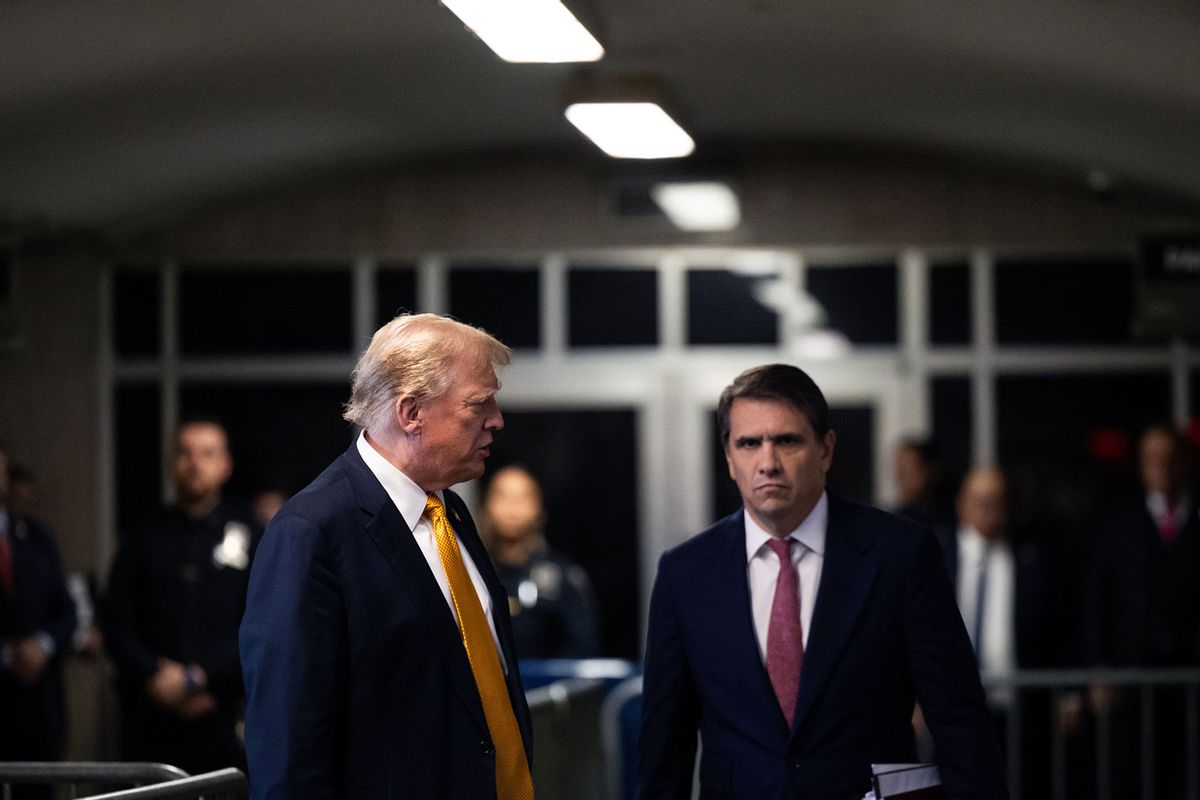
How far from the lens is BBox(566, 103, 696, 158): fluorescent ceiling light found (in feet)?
24.3

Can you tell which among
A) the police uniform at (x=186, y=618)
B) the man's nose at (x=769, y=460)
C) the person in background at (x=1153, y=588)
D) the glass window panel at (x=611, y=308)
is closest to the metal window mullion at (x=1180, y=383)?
the person in background at (x=1153, y=588)

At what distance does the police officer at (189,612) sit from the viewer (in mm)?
7070

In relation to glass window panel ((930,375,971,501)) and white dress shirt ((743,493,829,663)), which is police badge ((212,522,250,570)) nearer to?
white dress shirt ((743,493,829,663))

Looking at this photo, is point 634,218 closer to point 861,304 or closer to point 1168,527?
point 861,304

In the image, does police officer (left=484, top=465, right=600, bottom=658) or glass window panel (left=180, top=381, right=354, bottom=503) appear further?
glass window panel (left=180, top=381, right=354, bottom=503)

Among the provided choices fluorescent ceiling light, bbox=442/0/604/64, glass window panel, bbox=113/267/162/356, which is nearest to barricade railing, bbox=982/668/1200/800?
fluorescent ceiling light, bbox=442/0/604/64

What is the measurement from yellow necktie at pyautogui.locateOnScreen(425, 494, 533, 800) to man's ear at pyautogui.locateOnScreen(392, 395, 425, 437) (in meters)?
0.16

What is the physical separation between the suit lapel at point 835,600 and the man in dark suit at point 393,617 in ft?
1.99

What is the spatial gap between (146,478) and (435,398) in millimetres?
7879

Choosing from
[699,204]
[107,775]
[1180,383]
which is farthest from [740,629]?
[1180,383]

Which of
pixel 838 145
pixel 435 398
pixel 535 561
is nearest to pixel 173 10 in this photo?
pixel 535 561

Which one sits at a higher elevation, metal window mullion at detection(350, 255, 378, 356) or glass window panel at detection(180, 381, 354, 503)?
metal window mullion at detection(350, 255, 378, 356)

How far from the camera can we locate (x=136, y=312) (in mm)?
11000

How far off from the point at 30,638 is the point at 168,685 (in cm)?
111
